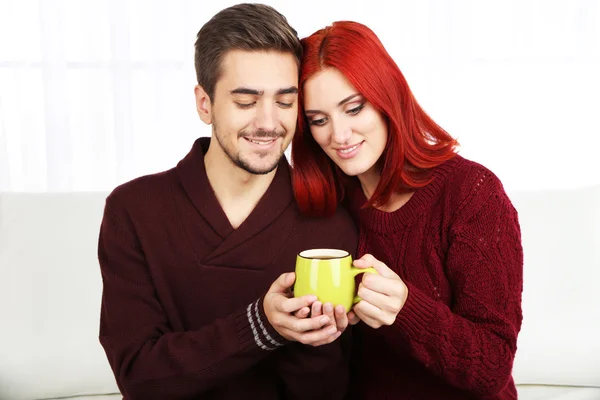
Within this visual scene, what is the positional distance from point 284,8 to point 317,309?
6.31 ft

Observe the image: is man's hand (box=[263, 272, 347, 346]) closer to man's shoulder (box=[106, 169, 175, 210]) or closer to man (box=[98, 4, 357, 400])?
man (box=[98, 4, 357, 400])

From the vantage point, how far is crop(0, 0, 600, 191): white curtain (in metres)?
2.97

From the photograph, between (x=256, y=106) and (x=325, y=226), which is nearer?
(x=256, y=106)

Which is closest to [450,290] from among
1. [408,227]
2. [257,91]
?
[408,227]

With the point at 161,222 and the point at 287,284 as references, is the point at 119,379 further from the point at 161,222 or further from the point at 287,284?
the point at 287,284

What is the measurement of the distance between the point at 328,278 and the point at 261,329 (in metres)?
0.26

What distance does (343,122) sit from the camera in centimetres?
168

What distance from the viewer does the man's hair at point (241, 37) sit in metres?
1.71

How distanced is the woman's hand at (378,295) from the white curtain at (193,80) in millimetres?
1796
